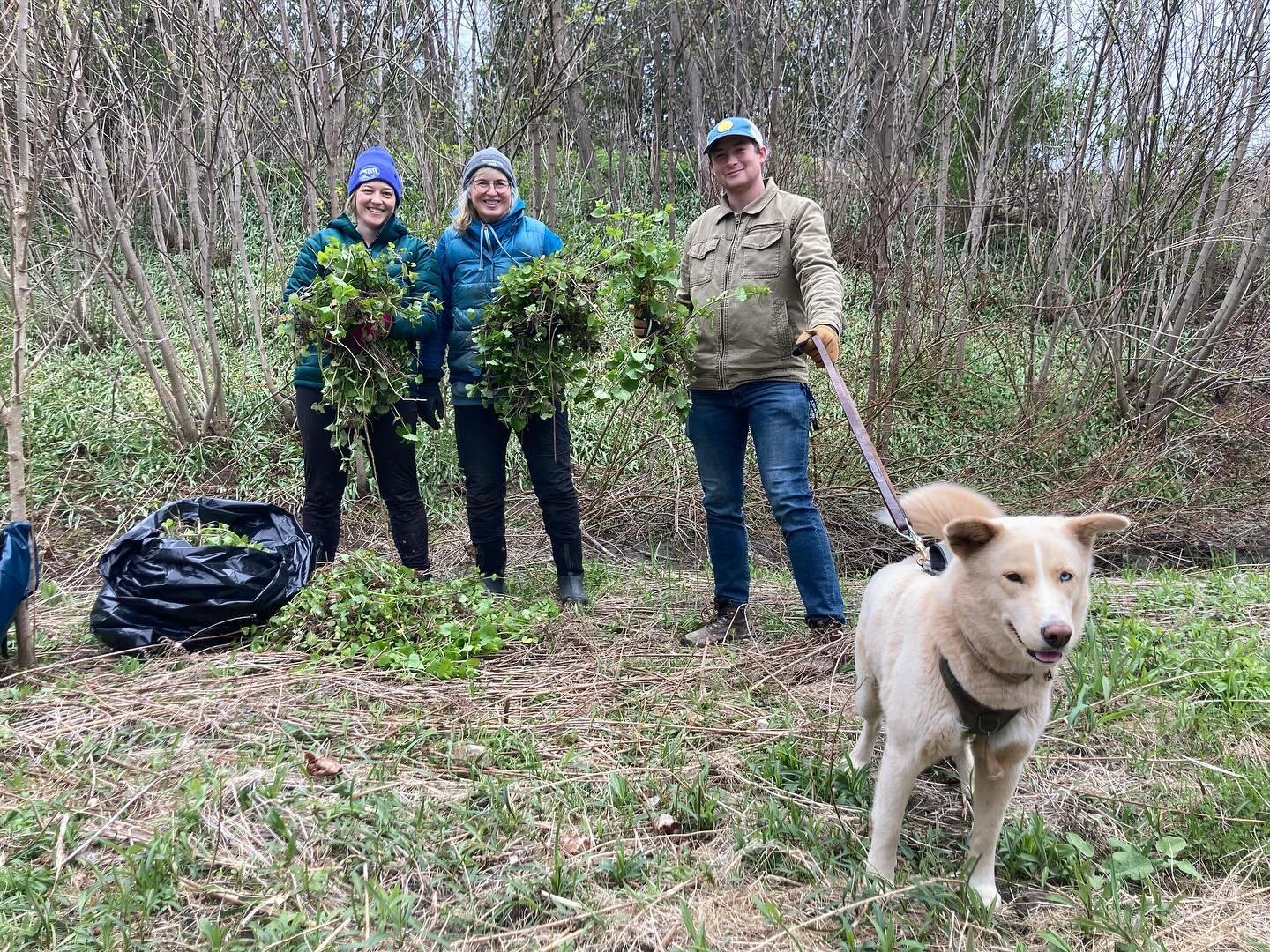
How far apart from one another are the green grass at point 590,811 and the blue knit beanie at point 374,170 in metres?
2.43

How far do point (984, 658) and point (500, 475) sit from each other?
2841 millimetres

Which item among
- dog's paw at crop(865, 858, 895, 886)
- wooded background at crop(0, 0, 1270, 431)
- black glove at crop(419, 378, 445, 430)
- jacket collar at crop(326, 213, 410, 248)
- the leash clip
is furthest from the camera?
wooded background at crop(0, 0, 1270, 431)

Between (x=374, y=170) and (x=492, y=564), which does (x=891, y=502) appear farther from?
(x=374, y=170)

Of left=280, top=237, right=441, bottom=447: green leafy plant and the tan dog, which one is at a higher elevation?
left=280, top=237, right=441, bottom=447: green leafy plant

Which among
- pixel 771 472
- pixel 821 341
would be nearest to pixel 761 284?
pixel 821 341

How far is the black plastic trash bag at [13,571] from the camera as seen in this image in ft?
10.1

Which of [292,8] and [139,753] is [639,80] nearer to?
[292,8]

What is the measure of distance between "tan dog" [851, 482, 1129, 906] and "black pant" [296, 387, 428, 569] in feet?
9.26

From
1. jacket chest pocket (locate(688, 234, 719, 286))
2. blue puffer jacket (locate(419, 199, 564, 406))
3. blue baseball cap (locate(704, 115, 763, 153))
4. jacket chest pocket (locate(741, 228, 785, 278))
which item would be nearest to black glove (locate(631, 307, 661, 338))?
jacket chest pocket (locate(688, 234, 719, 286))

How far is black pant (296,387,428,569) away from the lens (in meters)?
4.08

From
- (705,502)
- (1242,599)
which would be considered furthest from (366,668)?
(1242,599)

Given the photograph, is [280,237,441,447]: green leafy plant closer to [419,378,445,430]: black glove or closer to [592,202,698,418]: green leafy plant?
[419,378,445,430]: black glove

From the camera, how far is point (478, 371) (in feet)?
12.8

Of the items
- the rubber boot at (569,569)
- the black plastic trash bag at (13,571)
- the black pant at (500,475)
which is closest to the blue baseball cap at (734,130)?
the black pant at (500,475)
